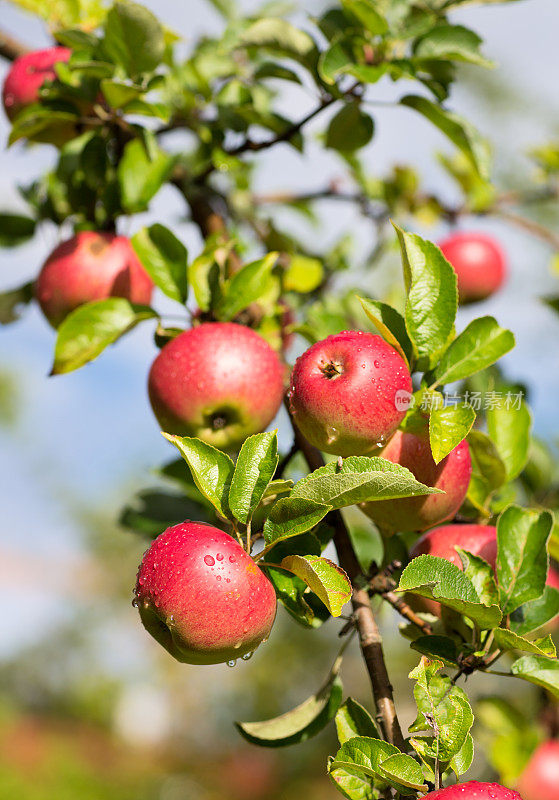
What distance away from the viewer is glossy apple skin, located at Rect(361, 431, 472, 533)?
601mm

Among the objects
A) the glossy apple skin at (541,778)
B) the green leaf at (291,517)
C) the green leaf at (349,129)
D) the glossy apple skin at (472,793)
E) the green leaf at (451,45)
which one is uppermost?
the green leaf at (451,45)

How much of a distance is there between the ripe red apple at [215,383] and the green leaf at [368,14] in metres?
0.38

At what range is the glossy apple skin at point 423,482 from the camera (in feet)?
1.97

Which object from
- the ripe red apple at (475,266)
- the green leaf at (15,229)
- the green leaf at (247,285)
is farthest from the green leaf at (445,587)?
the ripe red apple at (475,266)

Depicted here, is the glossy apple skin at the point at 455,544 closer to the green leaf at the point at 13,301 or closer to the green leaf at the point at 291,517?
the green leaf at the point at 291,517

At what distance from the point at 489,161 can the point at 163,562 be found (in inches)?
25.1

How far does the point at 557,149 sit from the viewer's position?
157cm

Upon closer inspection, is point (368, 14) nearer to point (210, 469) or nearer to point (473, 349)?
point (473, 349)

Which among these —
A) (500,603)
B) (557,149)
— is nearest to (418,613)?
(500,603)

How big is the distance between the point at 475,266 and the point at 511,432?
34.4 inches

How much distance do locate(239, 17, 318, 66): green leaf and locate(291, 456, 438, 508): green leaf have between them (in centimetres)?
58

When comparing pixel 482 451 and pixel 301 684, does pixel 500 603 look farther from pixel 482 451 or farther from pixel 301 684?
pixel 301 684

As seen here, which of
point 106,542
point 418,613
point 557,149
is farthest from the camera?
point 106,542

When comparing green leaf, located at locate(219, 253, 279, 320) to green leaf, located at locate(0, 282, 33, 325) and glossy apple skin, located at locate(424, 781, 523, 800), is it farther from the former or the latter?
glossy apple skin, located at locate(424, 781, 523, 800)
